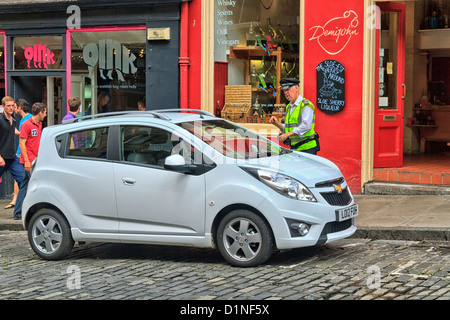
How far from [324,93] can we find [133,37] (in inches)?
157

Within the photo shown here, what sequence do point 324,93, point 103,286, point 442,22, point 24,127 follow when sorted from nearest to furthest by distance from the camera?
point 103,286 → point 24,127 → point 324,93 → point 442,22

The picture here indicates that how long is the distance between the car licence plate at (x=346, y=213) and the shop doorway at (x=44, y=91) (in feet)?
28.3

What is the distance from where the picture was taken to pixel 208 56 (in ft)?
45.9

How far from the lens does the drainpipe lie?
14.0m

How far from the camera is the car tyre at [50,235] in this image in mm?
8766

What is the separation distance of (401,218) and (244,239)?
317 cm

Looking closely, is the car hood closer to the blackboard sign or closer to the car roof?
the car roof

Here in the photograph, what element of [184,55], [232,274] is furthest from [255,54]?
[232,274]

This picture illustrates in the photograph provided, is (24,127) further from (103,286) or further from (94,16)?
(103,286)

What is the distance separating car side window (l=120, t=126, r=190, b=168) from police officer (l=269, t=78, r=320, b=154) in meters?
2.16

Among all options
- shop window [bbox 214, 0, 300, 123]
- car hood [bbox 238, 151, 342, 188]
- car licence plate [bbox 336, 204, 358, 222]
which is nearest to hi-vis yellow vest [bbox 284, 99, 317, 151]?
car hood [bbox 238, 151, 342, 188]

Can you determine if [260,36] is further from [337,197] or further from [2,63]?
[337,197]

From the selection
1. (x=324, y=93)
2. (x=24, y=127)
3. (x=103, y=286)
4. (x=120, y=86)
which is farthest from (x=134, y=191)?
(x=120, y=86)

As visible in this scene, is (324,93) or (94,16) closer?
(324,93)
